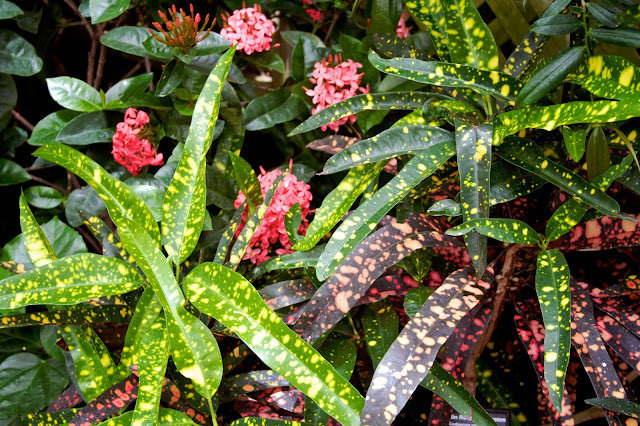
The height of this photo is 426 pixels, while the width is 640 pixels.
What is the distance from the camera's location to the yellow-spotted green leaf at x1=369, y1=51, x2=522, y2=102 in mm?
751

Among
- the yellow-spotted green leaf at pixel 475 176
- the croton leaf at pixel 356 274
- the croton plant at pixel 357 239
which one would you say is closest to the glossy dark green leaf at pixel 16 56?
the croton plant at pixel 357 239

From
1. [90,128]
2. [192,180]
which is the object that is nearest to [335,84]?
[192,180]

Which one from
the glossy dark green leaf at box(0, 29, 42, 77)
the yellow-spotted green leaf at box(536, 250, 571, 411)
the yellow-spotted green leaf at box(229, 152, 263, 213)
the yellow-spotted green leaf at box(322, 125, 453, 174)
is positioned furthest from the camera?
the glossy dark green leaf at box(0, 29, 42, 77)

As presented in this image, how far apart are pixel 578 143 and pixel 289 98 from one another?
27.7 inches

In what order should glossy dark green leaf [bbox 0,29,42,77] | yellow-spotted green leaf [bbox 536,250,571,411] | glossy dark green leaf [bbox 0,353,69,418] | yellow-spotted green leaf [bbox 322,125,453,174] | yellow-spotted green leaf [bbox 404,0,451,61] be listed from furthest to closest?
1. glossy dark green leaf [bbox 0,29,42,77]
2. glossy dark green leaf [bbox 0,353,69,418]
3. yellow-spotted green leaf [bbox 404,0,451,61]
4. yellow-spotted green leaf [bbox 322,125,453,174]
5. yellow-spotted green leaf [bbox 536,250,571,411]

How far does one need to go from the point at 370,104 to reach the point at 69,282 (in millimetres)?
551

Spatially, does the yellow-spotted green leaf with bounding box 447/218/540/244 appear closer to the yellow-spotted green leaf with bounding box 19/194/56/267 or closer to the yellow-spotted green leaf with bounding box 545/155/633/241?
the yellow-spotted green leaf with bounding box 545/155/633/241

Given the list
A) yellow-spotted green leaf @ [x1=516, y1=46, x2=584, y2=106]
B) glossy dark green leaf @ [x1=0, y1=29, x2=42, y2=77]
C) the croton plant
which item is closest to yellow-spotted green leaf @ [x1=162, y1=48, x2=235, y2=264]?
the croton plant

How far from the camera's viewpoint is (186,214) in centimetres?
76

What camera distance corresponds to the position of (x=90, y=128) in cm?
118

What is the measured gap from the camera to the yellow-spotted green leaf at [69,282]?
0.70 metres

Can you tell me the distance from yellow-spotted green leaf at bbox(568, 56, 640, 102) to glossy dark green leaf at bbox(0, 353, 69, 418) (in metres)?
1.16

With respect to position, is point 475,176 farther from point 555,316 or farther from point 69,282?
point 69,282

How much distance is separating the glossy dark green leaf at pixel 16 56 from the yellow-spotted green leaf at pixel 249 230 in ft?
2.47
